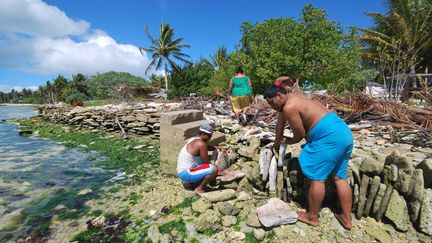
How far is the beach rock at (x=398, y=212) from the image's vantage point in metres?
2.77

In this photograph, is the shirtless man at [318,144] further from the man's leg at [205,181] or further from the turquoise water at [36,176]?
the turquoise water at [36,176]

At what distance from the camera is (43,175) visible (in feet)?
19.2

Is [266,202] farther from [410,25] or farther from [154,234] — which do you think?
[410,25]

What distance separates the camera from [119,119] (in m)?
11.0

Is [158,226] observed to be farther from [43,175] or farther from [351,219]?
[43,175]

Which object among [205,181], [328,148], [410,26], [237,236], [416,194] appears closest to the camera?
[328,148]

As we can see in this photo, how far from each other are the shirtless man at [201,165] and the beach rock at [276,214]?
3.43 feet

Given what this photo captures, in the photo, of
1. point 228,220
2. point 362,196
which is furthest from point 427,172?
point 228,220

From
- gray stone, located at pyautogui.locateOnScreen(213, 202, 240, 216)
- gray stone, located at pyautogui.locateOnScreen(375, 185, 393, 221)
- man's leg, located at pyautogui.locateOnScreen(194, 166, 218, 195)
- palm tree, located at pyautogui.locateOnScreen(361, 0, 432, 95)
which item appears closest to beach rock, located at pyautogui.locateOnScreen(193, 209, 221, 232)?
gray stone, located at pyautogui.locateOnScreen(213, 202, 240, 216)

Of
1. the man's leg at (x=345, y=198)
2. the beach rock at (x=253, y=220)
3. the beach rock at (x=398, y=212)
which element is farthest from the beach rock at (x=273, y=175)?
the beach rock at (x=398, y=212)

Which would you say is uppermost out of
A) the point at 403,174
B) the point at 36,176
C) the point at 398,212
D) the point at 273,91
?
the point at 273,91

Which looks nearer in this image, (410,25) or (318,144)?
(318,144)

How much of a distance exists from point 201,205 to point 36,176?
4.83m

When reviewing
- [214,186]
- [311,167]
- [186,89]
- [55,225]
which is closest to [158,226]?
[214,186]
